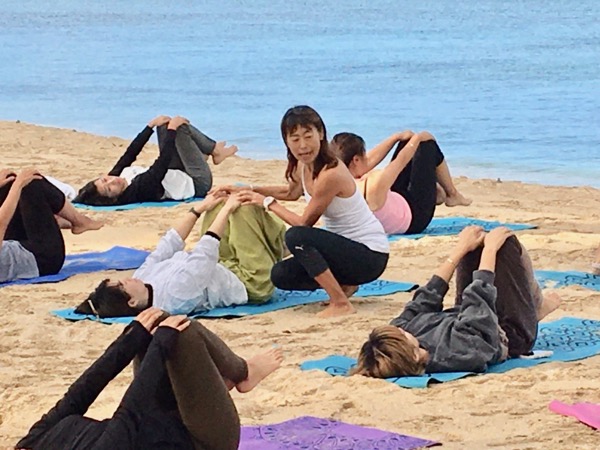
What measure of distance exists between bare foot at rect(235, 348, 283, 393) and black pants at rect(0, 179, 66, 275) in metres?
3.50

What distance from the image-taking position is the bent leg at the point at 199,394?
407 cm

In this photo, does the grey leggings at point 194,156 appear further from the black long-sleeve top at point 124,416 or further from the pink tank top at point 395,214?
the black long-sleeve top at point 124,416

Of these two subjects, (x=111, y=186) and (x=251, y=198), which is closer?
(x=251, y=198)

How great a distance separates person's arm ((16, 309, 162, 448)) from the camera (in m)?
4.05

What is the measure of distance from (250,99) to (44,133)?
863cm

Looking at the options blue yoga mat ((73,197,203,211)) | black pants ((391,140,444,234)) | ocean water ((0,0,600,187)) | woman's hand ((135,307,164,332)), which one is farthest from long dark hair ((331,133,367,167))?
ocean water ((0,0,600,187))

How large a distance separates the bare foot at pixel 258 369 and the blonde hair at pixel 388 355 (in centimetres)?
84

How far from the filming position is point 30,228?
7.90 meters

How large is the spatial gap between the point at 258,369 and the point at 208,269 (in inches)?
91.7

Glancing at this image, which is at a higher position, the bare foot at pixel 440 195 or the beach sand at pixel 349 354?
the bare foot at pixel 440 195

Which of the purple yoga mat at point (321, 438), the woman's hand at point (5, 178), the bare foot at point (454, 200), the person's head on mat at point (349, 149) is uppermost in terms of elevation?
the person's head on mat at point (349, 149)

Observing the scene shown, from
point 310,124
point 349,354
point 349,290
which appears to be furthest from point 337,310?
point 310,124

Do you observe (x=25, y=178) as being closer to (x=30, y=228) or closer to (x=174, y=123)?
(x=30, y=228)

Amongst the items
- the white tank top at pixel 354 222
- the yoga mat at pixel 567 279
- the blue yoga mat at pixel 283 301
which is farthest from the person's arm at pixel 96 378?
the yoga mat at pixel 567 279
